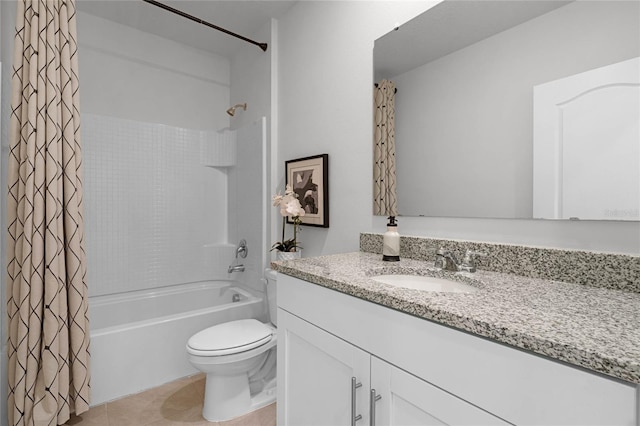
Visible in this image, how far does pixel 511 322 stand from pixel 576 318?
14cm

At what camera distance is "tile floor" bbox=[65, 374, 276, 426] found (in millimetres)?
1701

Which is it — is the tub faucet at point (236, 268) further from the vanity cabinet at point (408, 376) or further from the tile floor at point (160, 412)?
the vanity cabinet at point (408, 376)

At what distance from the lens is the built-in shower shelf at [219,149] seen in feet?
9.70

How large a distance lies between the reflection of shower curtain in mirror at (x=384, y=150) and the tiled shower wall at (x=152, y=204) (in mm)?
1754

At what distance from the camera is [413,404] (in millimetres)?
793

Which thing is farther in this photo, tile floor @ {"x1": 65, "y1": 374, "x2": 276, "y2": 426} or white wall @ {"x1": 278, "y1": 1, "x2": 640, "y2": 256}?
tile floor @ {"x1": 65, "y1": 374, "x2": 276, "y2": 426}

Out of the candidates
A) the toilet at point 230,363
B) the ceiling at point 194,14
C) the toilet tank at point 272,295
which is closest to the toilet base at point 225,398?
the toilet at point 230,363

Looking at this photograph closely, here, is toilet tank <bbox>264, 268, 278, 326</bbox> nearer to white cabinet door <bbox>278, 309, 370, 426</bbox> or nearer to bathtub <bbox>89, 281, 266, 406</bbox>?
bathtub <bbox>89, 281, 266, 406</bbox>

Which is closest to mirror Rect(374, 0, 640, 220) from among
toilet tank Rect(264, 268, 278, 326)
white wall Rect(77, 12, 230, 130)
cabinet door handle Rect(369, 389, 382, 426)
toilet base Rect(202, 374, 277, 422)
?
cabinet door handle Rect(369, 389, 382, 426)

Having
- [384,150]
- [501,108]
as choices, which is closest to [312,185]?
[384,150]

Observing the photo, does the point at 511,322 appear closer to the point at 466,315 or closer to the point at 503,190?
the point at 466,315

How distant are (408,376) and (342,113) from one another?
1.40 metres

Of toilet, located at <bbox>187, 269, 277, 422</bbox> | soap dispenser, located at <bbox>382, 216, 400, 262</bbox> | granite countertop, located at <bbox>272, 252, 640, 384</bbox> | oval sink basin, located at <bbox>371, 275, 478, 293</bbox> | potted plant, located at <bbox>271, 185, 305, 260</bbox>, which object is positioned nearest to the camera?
granite countertop, located at <bbox>272, 252, 640, 384</bbox>

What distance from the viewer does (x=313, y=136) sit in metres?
2.03
